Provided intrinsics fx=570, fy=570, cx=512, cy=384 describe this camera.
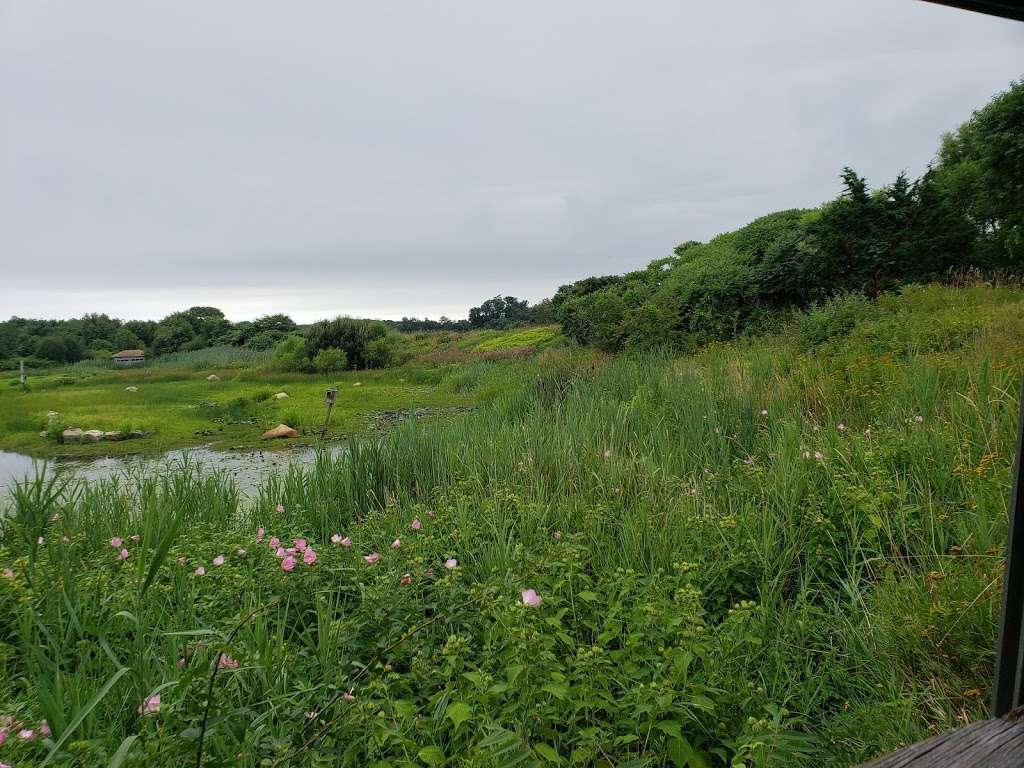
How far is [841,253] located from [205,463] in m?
10.1

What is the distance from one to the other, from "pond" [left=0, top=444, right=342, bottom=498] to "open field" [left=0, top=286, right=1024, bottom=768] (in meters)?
1.34

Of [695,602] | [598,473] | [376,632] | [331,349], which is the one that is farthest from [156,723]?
[331,349]

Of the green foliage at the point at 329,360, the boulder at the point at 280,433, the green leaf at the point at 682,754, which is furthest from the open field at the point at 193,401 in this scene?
the green leaf at the point at 682,754

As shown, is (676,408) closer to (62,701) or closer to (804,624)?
(804,624)

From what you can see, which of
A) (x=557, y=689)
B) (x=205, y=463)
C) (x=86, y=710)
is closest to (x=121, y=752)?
(x=86, y=710)

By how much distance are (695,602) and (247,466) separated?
5.66 metres

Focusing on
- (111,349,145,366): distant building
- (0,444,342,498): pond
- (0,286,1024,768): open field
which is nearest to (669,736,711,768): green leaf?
(0,286,1024,768): open field

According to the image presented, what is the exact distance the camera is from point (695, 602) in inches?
70.6

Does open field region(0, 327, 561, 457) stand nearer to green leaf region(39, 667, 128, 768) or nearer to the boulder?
the boulder

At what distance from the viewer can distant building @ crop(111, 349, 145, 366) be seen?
989cm

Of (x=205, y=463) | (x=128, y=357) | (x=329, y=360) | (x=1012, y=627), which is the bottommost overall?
(x=205, y=463)

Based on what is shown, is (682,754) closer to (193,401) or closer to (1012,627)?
(1012,627)

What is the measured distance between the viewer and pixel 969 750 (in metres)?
0.68

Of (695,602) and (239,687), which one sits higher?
(695,602)
